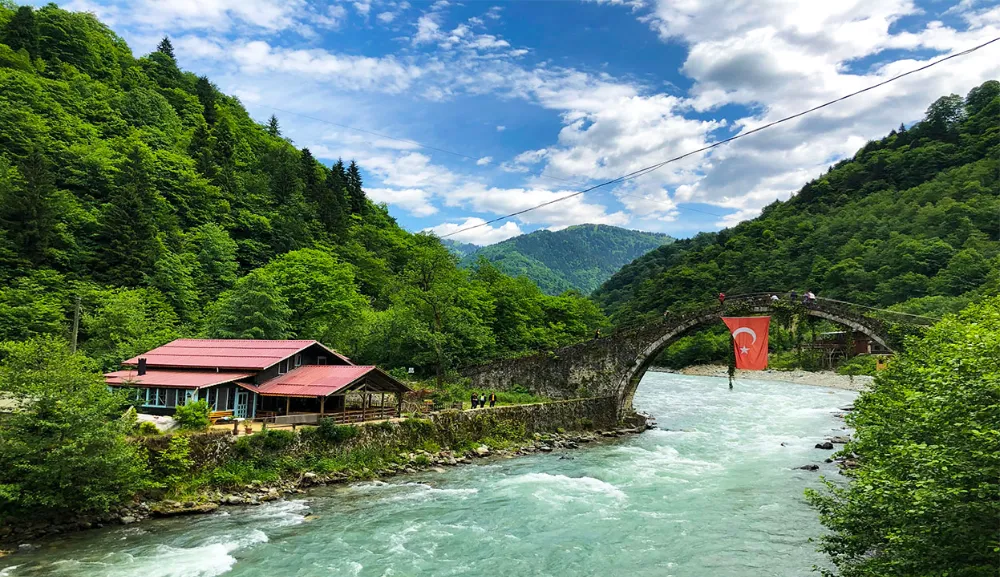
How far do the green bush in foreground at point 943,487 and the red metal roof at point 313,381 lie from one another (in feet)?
58.1

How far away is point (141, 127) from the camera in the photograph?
54.9 meters

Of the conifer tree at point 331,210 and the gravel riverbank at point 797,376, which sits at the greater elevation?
the conifer tree at point 331,210

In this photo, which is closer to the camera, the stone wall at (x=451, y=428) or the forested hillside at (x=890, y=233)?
the stone wall at (x=451, y=428)

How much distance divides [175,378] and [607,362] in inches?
952

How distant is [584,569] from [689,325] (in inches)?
860

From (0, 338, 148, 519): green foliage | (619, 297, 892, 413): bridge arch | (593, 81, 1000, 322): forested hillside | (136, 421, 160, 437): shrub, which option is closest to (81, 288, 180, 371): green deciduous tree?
(136, 421, 160, 437): shrub

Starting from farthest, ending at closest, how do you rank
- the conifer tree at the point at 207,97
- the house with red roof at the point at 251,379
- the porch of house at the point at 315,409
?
1. the conifer tree at the point at 207,97
2. the porch of house at the point at 315,409
3. the house with red roof at the point at 251,379

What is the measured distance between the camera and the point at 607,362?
34.4 meters

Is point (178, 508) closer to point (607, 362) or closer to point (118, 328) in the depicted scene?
point (118, 328)

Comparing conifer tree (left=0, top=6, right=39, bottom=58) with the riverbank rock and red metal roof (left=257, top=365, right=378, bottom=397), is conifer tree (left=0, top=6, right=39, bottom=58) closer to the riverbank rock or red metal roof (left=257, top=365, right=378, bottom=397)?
red metal roof (left=257, top=365, right=378, bottom=397)

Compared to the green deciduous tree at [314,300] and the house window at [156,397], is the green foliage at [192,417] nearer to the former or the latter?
the house window at [156,397]

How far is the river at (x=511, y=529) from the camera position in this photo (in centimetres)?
1263

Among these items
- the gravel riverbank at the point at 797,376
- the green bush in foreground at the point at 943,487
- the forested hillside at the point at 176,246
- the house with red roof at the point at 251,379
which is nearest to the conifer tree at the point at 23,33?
the forested hillside at the point at 176,246

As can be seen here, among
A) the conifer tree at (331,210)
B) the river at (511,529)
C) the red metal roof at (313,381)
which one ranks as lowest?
the river at (511,529)
